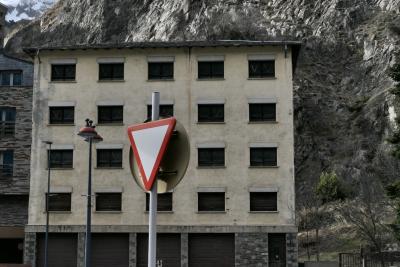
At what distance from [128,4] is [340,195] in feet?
179

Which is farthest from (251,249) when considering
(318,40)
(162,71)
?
(318,40)

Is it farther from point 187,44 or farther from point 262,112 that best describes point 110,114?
point 262,112

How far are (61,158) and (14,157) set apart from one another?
4.61 meters

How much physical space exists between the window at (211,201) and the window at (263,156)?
3060 millimetres

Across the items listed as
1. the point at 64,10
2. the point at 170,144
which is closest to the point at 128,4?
the point at 64,10

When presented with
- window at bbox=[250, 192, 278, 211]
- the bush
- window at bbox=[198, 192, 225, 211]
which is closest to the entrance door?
window at bbox=[250, 192, 278, 211]

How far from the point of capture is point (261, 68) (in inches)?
1684

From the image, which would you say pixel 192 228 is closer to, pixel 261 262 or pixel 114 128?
pixel 261 262

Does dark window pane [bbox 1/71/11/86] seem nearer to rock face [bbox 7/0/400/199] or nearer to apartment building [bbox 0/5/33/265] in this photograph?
apartment building [bbox 0/5/33/265]

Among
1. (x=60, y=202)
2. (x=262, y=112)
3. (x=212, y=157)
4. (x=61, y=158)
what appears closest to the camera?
(x=212, y=157)

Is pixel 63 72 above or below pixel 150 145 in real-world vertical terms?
above

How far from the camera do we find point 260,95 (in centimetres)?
4219

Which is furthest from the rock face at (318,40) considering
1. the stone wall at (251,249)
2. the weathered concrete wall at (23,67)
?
the weathered concrete wall at (23,67)

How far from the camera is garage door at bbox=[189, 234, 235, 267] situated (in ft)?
131
